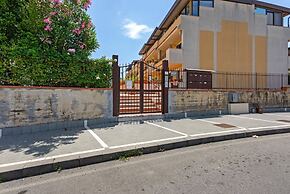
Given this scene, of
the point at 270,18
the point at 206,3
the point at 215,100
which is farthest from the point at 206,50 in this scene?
the point at 270,18

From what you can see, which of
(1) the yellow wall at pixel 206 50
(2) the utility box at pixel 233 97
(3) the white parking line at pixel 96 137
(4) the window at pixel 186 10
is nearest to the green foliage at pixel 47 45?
(3) the white parking line at pixel 96 137

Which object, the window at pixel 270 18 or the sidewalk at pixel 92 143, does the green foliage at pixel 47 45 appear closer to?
the sidewalk at pixel 92 143

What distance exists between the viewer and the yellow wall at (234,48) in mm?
17484

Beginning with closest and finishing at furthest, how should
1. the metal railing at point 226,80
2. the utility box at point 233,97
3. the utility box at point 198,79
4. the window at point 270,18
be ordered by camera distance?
the utility box at point 198,79 → the metal railing at point 226,80 → the utility box at point 233,97 → the window at point 270,18

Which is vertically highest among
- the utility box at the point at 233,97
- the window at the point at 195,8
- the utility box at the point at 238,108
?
the window at the point at 195,8

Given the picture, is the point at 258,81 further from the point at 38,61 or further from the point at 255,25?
the point at 38,61

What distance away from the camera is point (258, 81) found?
723 inches

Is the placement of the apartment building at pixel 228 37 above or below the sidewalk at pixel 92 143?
above

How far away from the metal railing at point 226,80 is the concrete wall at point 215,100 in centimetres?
92

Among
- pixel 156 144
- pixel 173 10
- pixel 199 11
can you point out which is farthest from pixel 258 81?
pixel 156 144

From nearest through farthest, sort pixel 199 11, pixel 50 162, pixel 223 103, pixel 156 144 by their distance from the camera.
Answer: pixel 50 162 < pixel 156 144 < pixel 223 103 < pixel 199 11

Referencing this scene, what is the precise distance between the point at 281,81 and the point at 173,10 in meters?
12.1

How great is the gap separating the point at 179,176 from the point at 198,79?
30.3 feet

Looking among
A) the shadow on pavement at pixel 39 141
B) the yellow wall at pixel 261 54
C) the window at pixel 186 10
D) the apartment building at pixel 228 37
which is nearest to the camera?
the shadow on pavement at pixel 39 141
